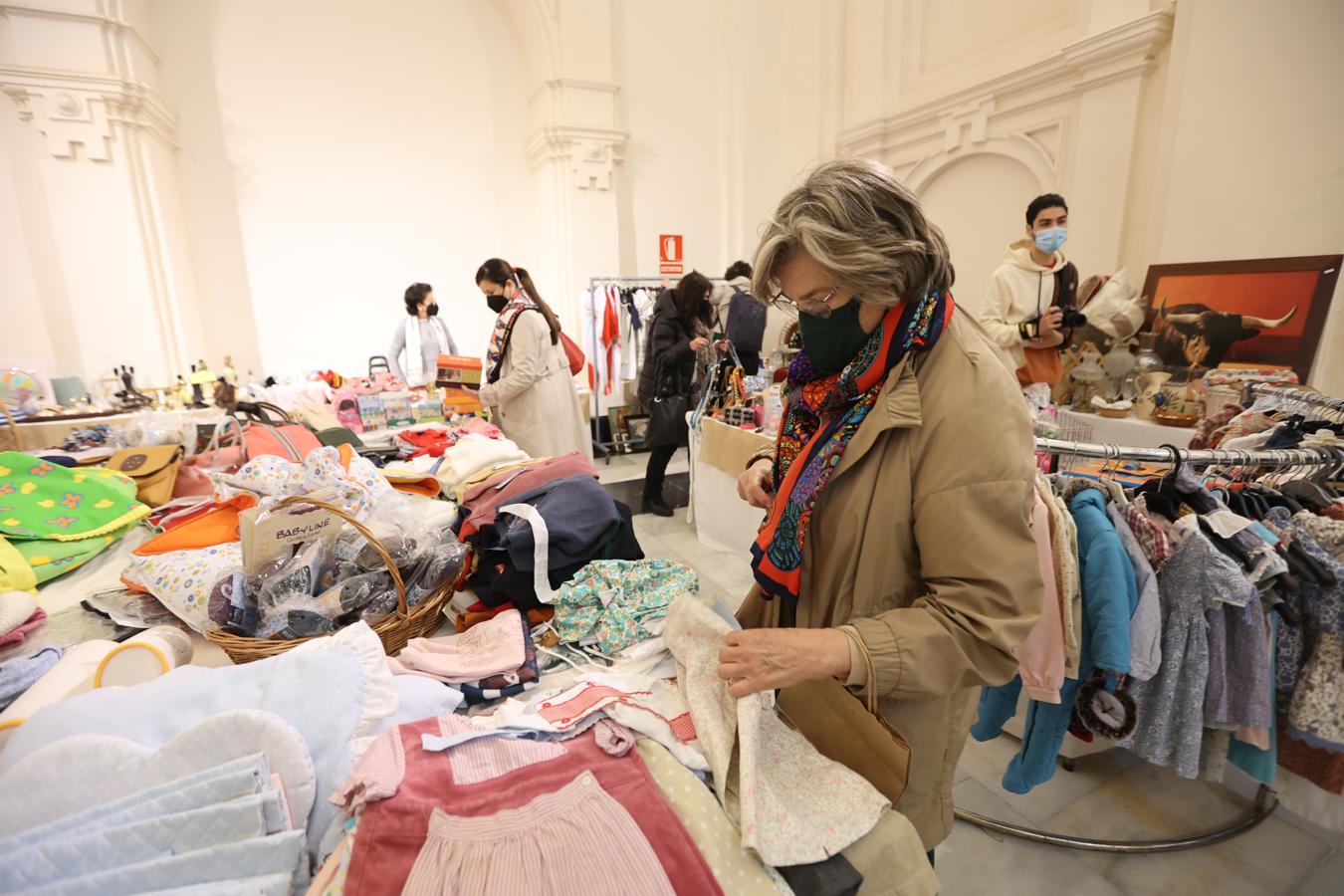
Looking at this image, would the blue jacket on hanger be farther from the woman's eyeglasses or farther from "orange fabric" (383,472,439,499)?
"orange fabric" (383,472,439,499)

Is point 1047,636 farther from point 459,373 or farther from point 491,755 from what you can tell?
point 459,373

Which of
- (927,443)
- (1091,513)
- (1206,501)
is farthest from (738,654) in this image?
(1206,501)

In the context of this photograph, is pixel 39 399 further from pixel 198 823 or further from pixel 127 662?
pixel 198 823

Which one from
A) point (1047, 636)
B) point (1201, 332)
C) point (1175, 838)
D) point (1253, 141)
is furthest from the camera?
point (1201, 332)

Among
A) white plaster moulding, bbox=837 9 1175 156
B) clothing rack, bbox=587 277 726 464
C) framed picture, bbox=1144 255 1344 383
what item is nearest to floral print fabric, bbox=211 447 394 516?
framed picture, bbox=1144 255 1344 383

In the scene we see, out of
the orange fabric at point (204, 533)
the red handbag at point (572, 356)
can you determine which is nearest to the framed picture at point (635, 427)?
the red handbag at point (572, 356)

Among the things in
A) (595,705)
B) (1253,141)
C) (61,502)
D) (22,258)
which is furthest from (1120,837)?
(22,258)

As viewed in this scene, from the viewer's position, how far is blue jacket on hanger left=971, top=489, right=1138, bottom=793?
58.5 inches

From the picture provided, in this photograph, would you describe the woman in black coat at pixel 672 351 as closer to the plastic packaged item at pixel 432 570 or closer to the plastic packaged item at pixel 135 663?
the plastic packaged item at pixel 432 570

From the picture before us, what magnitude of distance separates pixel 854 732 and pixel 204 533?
5.48 feet

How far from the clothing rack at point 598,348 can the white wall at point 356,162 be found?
4.06 ft

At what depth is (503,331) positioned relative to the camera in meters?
3.38

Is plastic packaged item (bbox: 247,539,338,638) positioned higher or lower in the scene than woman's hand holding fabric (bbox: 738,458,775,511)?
lower

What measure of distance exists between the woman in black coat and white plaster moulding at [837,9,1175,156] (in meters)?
3.07
